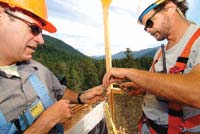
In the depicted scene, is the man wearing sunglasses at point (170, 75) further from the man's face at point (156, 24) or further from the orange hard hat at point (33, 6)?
the orange hard hat at point (33, 6)

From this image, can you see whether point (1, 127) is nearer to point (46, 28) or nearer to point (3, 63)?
point (3, 63)

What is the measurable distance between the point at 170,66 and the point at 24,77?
1341mm

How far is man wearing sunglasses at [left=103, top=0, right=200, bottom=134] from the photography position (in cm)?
218

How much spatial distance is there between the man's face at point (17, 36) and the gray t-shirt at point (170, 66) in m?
1.29

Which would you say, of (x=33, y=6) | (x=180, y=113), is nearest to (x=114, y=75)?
(x=180, y=113)

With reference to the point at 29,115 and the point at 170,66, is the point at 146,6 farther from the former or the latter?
the point at 29,115

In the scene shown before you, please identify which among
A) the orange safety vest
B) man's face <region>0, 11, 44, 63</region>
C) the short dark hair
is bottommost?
the orange safety vest

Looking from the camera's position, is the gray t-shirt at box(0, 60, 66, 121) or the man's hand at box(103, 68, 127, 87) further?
the man's hand at box(103, 68, 127, 87)

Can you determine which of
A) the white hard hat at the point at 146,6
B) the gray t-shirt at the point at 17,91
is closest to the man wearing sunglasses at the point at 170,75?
the white hard hat at the point at 146,6

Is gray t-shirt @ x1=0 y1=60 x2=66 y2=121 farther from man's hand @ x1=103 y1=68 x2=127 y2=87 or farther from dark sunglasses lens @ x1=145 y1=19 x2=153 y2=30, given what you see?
dark sunglasses lens @ x1=145 y1=19 x2=153 y2=30

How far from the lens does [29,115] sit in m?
2.30

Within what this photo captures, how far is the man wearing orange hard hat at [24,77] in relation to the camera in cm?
222

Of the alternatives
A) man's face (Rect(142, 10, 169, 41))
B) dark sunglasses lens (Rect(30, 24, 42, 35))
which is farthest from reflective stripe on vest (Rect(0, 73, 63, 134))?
man's face (Rect(142, 10, 169, 41))

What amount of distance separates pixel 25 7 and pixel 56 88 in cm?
90
